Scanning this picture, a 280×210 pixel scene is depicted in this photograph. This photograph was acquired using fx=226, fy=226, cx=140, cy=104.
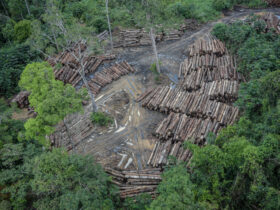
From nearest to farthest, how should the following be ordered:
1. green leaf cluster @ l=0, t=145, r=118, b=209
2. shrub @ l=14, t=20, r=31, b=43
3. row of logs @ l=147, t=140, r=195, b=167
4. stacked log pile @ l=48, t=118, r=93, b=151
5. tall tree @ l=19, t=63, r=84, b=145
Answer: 1. green leaf cluster @ l=0, t=145, r=118, b=209
2. tall tree @ l=19, t=63, r=84, b=145
3. row of logs @ l=147, t=140, r=195, b=167
4. stacked log pile @ l=48, t=118, r=93, b=151
5. shrub @ l=14, t=20, r=31, b=43

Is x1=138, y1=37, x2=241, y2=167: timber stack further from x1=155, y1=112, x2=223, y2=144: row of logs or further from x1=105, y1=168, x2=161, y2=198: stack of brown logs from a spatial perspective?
x1=105, y1=168, x2=161, y2=198: stack of brown logs

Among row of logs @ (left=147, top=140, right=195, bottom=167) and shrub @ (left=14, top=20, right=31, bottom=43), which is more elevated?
shrub @ (left=14, top=20, right=31, bottom=43)

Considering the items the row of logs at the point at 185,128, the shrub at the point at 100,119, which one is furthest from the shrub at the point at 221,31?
the shrub at the point at 100,119

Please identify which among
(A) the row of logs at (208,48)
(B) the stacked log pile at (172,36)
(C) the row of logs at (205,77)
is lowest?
(C) the row of logs at (205,77)

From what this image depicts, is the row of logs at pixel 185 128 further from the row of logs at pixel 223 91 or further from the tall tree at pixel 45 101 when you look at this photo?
the tall tree at pixel 45 101

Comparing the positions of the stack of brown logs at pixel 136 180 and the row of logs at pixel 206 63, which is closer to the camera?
the stack of brown logs at pixel 136 180

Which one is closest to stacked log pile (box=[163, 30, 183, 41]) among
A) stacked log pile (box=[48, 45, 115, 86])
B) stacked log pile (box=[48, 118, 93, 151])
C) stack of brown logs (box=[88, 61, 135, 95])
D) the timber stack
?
the timber stack
